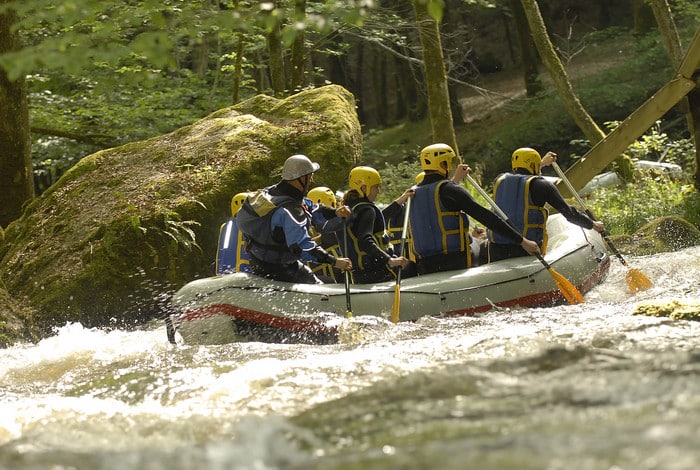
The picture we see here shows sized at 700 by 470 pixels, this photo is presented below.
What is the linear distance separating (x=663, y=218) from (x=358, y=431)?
27.0 ft

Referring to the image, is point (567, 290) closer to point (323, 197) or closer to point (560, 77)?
point (323, 197)

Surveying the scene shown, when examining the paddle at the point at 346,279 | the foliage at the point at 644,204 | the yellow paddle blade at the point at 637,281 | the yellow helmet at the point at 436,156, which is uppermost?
the yellow helmet at the point at 436,156

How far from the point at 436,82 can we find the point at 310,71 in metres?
7.62

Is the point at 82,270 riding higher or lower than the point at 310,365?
lower

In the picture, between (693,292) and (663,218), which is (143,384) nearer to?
(693,292)

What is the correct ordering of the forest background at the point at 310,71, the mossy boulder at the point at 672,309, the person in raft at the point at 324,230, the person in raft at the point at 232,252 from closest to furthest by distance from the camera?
the forest background at the point at 310,71
the mossy boulder at the point at 672,309
the person in raft at the point at 324,230
the person in raft at the point at 232,252

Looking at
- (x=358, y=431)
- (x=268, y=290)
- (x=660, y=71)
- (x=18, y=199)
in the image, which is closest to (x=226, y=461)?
(x=358, y=431)

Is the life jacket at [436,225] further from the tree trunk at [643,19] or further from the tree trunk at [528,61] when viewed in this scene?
the tree trunk at [643,19]

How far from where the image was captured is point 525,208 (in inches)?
333

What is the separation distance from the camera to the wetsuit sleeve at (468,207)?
7723mm

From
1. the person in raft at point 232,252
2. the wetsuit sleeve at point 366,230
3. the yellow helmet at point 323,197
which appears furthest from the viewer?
the yellow helmet at point 323,197

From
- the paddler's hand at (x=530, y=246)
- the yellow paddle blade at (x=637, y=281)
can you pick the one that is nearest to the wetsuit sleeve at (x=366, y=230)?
the paddler's hand at (x=530, y=246)

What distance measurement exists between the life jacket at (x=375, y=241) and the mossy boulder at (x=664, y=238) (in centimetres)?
434

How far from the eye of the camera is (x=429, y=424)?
3979mm
